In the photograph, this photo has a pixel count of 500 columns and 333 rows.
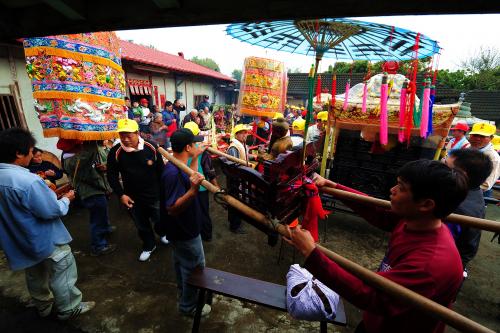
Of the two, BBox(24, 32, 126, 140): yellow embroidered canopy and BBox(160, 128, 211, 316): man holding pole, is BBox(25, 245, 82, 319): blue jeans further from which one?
BBox(24, 32, 126, 140): yellow embroidered canopy

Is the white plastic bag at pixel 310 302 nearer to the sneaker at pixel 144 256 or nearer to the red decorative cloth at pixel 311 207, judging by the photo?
the red decorative cloth at pixel 311 207

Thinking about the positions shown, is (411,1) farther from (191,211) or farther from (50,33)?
(50,33)

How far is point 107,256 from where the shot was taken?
14.7 feet

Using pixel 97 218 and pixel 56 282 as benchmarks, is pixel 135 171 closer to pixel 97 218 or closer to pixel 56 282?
pixel 97 218

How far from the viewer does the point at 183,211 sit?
2701 mm

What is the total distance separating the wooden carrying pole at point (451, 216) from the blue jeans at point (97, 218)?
155 inches

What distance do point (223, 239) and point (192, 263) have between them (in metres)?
2.18

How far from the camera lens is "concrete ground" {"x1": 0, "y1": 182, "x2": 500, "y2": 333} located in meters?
3.16

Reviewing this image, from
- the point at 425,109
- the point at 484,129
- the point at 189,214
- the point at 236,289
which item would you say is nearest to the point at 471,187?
the point at 425,109

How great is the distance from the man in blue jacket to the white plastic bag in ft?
9.16

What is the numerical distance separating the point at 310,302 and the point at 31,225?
10.0ft

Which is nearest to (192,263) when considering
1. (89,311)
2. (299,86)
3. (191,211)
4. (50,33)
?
(191,211)

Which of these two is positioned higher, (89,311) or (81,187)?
(81,187)

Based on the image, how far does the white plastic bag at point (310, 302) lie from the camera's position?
2.18 m
